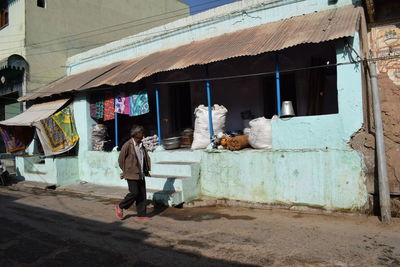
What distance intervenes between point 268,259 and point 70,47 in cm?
1279

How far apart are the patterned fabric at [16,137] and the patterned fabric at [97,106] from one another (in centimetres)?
265

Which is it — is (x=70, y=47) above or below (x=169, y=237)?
above

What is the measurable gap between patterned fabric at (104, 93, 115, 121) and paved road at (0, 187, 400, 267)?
3989mm

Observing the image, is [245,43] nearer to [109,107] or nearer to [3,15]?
[109,107]

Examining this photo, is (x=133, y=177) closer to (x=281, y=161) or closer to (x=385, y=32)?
(x=281, y=161)

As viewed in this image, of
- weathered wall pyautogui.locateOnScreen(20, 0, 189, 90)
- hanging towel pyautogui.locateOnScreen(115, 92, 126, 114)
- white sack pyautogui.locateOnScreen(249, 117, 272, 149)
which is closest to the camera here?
white sack pyautogui.locateOnScreen(249, 117, 272, 149)

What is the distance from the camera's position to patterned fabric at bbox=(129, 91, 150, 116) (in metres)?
9.08

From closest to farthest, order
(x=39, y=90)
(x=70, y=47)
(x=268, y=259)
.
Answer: (x=268, y=259) → (x=39, y=90) → (x=70, y=47)

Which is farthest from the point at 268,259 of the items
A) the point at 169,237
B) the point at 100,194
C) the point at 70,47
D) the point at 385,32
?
the point at 70,47

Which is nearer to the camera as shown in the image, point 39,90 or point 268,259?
point 268,259

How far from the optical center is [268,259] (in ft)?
12.4

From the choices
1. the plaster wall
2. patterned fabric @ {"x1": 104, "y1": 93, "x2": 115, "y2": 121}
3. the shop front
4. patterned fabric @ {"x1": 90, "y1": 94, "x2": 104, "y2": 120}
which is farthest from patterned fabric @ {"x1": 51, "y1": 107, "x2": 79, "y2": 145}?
the plaster wall

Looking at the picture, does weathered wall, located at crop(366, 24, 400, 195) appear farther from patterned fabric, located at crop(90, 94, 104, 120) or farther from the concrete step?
patterned fabric, located at crop(90, 94, 104, 120)

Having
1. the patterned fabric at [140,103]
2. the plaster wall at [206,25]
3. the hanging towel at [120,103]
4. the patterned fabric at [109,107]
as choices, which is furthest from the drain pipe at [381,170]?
the patterned fabric at [109,107]
